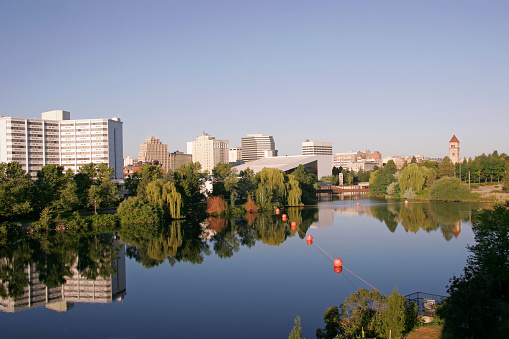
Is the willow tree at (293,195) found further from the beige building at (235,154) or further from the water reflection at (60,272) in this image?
the beige building at (235,154)

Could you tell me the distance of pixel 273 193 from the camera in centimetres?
3622

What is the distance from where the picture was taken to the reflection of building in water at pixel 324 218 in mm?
25781

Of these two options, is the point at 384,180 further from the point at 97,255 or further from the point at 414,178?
the point at 97,255

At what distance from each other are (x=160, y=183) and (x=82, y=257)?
12069mm

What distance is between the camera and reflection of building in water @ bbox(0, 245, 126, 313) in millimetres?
11812

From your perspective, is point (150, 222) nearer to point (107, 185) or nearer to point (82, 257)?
point (107, 185)

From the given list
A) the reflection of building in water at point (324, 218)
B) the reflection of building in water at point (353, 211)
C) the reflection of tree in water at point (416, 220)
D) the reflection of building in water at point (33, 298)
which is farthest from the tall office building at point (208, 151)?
the reflection of building in water at point (33, 298)

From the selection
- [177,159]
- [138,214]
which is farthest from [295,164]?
[177,159]

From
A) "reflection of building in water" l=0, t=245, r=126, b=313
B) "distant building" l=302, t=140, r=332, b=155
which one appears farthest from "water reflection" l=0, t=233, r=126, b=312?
"distant building" l=302, t=140, r=332, b=155

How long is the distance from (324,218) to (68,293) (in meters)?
18.9

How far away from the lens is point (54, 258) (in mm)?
17281

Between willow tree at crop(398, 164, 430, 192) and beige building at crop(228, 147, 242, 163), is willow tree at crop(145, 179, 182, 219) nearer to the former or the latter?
willow tree at crop(398, 164, 430, 192)

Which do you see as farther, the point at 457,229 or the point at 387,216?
the point at 387,216

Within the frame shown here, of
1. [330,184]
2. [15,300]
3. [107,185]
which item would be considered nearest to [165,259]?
[15,300]
